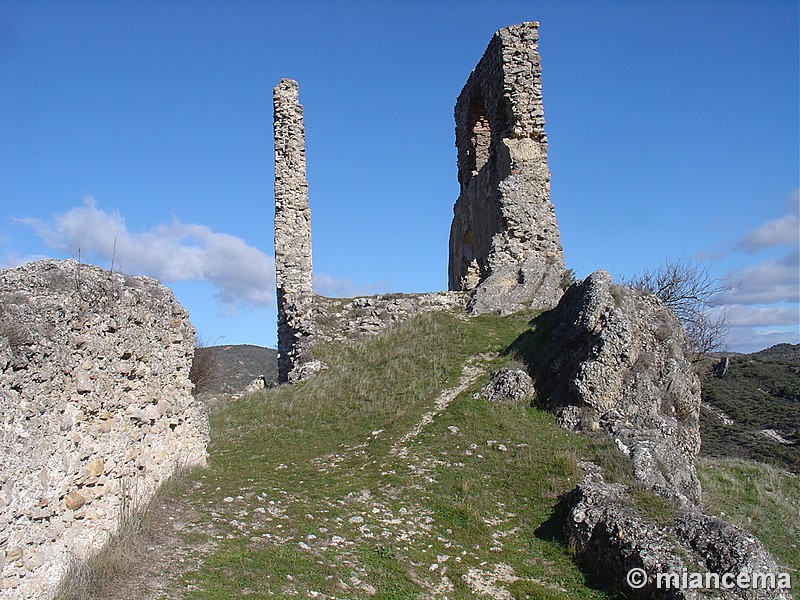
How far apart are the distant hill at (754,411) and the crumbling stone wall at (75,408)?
60.9 feet

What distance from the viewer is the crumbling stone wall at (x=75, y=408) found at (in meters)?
4.88

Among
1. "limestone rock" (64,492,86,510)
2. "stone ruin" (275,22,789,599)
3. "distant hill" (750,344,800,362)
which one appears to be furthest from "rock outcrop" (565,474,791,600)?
"distant hill" (750,344,800,362)

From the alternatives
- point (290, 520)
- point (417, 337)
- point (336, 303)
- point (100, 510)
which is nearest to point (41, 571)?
point (100, 510)

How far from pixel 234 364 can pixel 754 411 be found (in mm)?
28211

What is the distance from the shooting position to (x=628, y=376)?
1102 cm

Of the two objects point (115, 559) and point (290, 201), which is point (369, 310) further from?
point (115, 559)

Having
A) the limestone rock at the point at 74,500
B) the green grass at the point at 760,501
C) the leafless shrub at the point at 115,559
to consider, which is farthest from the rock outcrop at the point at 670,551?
Answer: the limestone rock at the point at 74,500

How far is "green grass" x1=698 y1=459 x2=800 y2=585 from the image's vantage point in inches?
401

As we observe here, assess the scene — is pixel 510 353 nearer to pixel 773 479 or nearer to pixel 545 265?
pixel 545 265

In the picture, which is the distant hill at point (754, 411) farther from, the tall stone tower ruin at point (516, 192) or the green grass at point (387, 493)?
the green grass at point (387, 493)

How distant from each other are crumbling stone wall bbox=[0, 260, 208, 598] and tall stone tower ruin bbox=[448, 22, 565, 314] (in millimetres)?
10595

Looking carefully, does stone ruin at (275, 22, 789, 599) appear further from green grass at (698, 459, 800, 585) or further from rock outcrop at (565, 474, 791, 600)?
green grass at (698, 459, 800, 585)

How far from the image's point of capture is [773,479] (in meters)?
14.7

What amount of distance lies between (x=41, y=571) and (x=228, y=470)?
4149 millimetres
